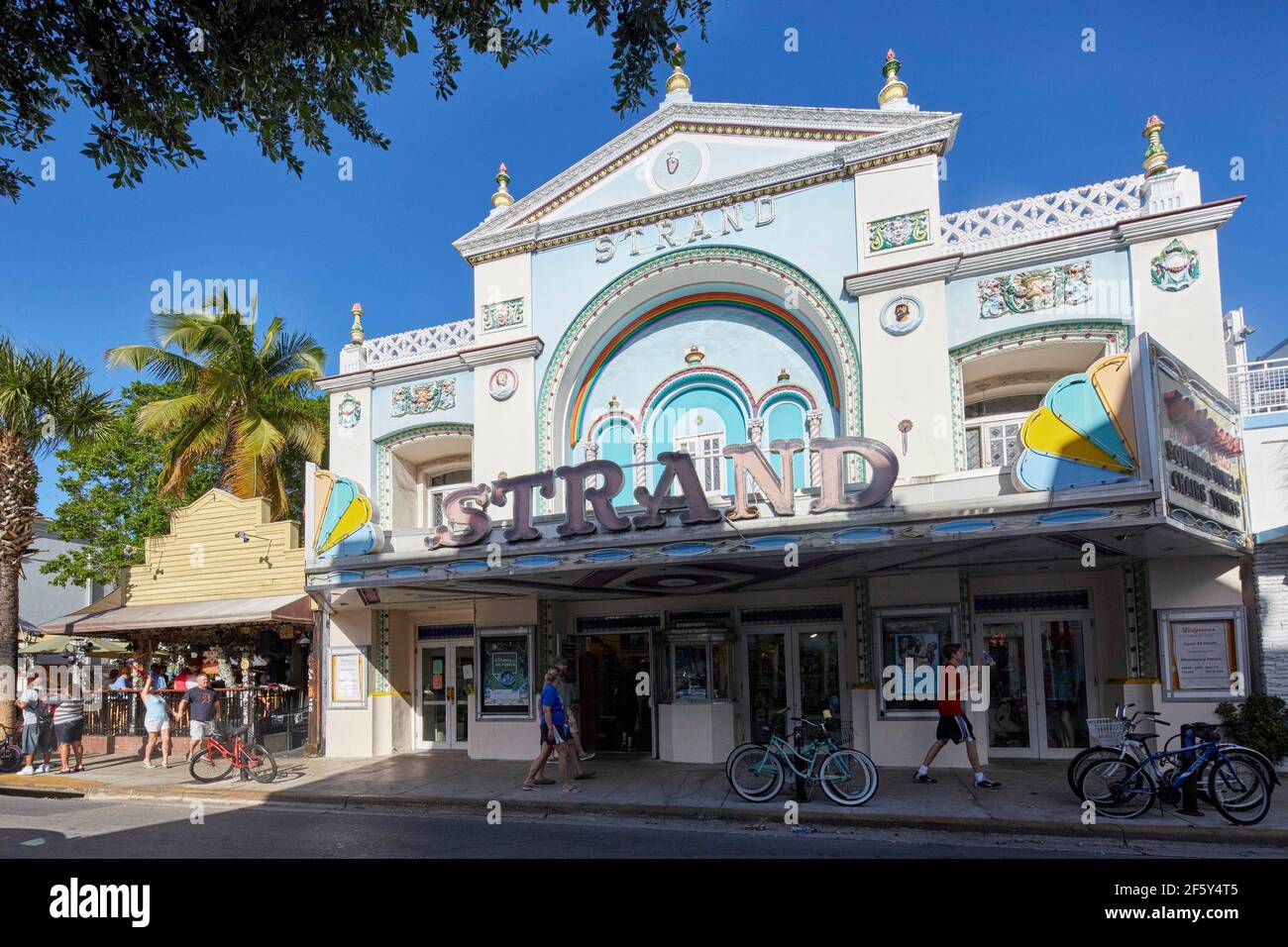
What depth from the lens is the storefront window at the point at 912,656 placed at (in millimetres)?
13641

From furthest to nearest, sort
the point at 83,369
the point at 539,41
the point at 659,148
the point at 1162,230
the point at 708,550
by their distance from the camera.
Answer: the point at 83,369
the point at 659,148
the point at 1162,230
the point at 708,550
the point at 539,41

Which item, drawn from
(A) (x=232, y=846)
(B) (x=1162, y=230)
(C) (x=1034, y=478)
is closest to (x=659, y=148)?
(B) (x=1162, y=230)

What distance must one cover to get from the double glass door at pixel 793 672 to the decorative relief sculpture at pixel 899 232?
616cm

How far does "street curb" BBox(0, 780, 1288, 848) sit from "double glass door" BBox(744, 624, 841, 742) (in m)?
4.18

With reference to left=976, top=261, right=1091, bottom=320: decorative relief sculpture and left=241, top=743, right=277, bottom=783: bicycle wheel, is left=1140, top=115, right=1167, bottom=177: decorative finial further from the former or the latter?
left=241, top=743, right=277, bottom=783: bicycle wheel

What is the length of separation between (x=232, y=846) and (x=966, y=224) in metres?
12.8

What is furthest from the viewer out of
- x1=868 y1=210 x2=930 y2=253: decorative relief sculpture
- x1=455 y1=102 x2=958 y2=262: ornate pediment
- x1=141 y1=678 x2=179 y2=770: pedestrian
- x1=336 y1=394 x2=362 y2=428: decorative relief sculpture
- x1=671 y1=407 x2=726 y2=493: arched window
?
x1=336 y1=394 x2=362 y2=428: decorative relief sculpture

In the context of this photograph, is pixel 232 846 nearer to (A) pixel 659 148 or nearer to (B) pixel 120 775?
(B) pixel 120 775

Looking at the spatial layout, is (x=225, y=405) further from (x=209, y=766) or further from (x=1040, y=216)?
(x=1040, y=216)

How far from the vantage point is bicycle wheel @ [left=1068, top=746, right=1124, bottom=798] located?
10141 mm

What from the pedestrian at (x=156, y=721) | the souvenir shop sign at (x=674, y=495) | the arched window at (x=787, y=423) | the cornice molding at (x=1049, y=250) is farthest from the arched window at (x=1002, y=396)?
the pedestrian at (x=156, y=721)

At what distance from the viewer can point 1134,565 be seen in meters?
12.9

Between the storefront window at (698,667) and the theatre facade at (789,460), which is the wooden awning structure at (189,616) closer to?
the theatre facade at (789,460)

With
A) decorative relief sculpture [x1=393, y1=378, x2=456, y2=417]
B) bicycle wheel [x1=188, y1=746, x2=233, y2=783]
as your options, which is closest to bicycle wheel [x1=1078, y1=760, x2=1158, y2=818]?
bicycle wheel [x1=188, y1=746, x2=233, y2=783]
